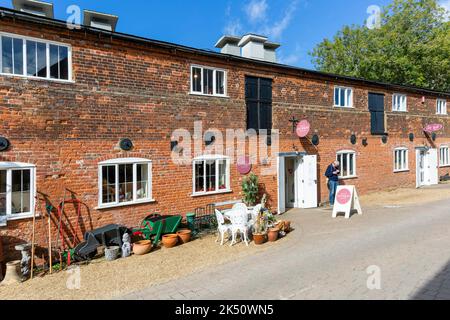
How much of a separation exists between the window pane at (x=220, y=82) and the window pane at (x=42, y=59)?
5250 millimetres

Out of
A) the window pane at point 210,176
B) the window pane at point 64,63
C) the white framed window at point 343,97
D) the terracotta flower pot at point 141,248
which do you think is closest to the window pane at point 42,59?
the window pane at point 64,63

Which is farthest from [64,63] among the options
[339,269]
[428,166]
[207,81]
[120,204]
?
[428,166]

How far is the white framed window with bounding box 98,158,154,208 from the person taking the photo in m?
8.05

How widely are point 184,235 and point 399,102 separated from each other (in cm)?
1489

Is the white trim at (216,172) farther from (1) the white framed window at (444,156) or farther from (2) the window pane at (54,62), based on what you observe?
(1) the white framed window at (444,156)

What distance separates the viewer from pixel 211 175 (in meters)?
10.1

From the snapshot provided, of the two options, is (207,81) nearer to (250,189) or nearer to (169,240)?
(250,189)

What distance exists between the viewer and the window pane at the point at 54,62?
7.37 metres

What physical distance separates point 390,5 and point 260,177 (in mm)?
24260

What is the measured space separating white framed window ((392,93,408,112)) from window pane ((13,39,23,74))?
55.5 feet

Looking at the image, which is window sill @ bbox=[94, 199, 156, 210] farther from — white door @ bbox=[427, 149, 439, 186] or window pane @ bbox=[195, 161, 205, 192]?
white door @ bbox=[427, 149, 439, 186]

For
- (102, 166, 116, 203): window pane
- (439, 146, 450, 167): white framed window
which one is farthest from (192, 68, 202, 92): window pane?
(439, 146, 450, 167): white framed window

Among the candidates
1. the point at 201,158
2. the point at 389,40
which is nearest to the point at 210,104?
the point at 201,158

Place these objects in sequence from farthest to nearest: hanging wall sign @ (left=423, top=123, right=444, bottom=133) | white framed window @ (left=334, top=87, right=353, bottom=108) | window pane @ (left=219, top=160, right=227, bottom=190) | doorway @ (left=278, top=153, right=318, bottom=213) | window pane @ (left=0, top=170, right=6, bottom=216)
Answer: hanging wall sign @ (left=423, top=123, right=444, bottom=133) < white framed window @ (left=334, top=87, right=353, bottom=108) < doorway @ (left=278, top=153, right=318, bottom=213) < window pane @ (left=219, top=160, right=227, bottom=190) < window pane @ (left=0, top=170, right=6, bottom=216)
